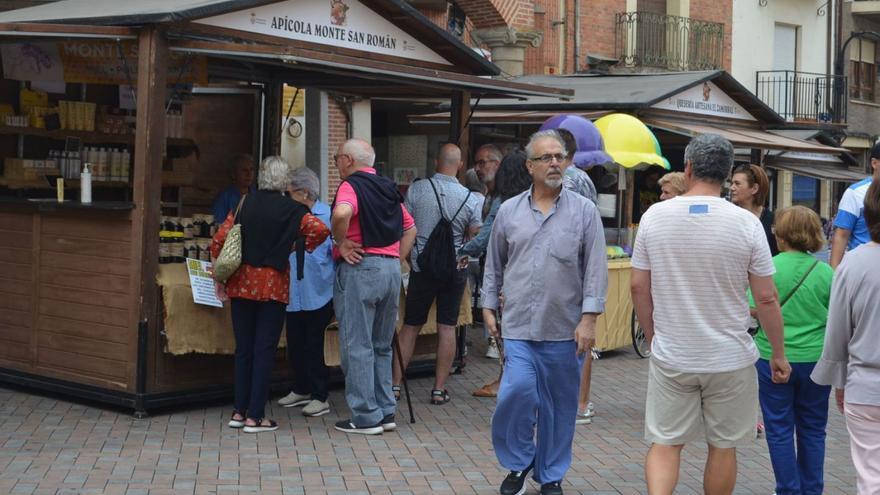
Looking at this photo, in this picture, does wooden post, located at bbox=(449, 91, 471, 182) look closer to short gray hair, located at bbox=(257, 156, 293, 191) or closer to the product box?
short gray hair, located at bbox=(257, 156, 293, 191)

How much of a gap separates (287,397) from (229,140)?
16.6 feet

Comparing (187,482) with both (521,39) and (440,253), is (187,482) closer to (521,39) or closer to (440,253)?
(440,253)

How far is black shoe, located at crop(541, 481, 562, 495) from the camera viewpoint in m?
6.84

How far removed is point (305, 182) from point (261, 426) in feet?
5.36

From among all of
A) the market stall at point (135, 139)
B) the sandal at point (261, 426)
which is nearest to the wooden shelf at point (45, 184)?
the market stall at point (135, 139)

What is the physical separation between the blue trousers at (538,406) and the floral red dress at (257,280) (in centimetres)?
202

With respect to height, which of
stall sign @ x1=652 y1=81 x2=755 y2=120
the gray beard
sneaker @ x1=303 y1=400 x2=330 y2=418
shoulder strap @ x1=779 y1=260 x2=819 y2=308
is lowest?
sneaker @ x1=303 y1=400 x2=330 y2=418

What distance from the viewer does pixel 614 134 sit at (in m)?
14.0

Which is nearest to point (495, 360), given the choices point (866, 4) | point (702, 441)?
point (702, 441)

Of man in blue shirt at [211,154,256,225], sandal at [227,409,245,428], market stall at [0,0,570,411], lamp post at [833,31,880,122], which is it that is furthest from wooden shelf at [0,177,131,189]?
lamp post at [833,31,880,122]

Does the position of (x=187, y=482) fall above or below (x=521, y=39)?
below

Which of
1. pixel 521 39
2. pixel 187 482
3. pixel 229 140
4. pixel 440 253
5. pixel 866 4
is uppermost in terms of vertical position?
pixel 866 4

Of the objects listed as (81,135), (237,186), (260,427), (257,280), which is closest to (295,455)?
(260,427)

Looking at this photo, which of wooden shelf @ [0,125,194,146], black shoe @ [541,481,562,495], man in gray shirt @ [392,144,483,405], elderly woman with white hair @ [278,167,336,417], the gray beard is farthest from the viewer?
wooden shelf @ [0,125,194,146]
